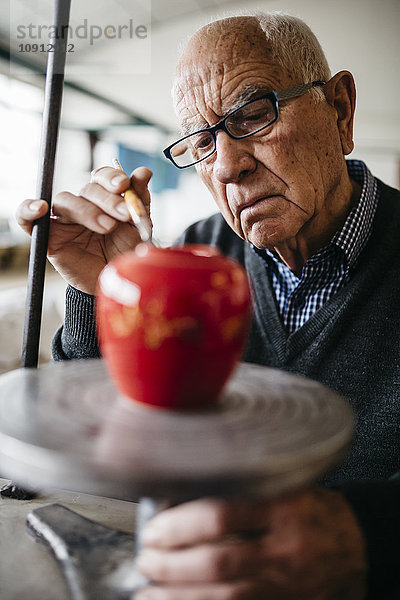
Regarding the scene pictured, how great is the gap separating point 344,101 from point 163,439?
1031mm

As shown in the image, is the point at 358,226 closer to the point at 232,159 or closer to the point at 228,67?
the point at 232,159

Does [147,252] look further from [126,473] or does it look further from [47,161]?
[47,161]

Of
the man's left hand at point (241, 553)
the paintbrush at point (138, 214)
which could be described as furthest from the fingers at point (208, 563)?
the paintbrush at point (138, 214)

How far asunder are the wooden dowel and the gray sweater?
25cm

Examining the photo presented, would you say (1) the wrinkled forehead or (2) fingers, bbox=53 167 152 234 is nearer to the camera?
(2) fingers, bbox=53 167 152 234

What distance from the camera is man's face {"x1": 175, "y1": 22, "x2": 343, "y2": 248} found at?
3.53 feet

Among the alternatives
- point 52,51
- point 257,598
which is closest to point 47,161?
point 52,51

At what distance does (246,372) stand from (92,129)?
25.0 feet

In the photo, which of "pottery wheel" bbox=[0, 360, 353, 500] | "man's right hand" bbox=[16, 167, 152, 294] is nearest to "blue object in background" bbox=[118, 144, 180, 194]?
"man's right hand" bbox=[16, 167, 152, 294]

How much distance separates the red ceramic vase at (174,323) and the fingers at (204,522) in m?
0.09

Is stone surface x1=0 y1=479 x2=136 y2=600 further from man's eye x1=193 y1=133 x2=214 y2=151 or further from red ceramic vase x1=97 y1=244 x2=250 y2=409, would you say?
man's eye x1=193 y1=133 x2=214 y2=151

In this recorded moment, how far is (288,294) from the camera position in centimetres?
131

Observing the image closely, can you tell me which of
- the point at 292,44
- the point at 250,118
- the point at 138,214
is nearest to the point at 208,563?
the point at 138,214

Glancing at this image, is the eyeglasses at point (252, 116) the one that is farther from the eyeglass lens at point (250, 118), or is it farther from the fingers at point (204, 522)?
the fingers at point (204, 522)
